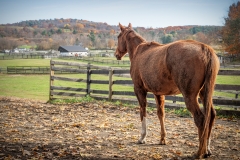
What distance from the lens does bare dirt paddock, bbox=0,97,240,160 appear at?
4.18m

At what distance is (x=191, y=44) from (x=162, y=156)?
1958 mm

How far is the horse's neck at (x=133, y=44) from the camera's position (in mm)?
6160

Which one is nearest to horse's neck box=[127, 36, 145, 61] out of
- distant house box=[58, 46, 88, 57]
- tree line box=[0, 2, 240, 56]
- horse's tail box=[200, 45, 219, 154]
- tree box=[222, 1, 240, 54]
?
horse's tail box=[200, 45, 219, 154]

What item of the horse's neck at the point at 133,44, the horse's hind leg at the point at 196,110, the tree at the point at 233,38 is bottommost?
the horse's hind leg at the point at 196,110

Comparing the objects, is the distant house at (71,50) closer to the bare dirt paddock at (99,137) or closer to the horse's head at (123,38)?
the bare dirt paddock at (99,137)


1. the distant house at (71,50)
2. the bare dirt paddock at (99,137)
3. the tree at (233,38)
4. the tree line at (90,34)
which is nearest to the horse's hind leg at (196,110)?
the bare dirt paddock at (99,137)

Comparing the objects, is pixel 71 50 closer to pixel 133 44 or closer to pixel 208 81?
pixel 133 44

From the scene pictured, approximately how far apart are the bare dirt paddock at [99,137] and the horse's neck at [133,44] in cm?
203

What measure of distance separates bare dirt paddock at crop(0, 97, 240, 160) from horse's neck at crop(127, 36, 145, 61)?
2.03m

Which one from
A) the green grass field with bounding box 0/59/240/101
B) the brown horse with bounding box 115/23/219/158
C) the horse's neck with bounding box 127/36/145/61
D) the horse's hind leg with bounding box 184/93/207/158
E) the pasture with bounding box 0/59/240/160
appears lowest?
the green grass field with bounding box 0/59/240/101

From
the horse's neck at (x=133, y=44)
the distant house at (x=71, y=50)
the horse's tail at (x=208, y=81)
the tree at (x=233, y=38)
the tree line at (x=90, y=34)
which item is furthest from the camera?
the distant house at (x=71, y=50)

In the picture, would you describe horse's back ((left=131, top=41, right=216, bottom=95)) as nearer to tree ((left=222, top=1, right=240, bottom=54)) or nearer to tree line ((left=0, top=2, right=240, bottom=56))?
tree line ((left=0, top=2, right=240, bottom=56))

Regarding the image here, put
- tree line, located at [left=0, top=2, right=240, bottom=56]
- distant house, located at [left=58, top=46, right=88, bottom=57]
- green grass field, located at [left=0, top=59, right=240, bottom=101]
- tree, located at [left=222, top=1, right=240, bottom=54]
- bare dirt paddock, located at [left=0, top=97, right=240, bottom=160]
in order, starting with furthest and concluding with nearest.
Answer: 1. distant house, located at [left=58, top=46, right=88, bottom=57]
2. tree, located at [left=222, top=1, right=240, bottom=54]
3. tree line, located at [left=0, top=2, right=240, bottom=56]
4. green grass field, located at [left=0, top=59, right=240, bottom=101]
5. bare dirt paddock, located at [left=0, top=97, right=240, bottom=160]

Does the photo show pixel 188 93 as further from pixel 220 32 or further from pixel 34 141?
pixel 220 32
